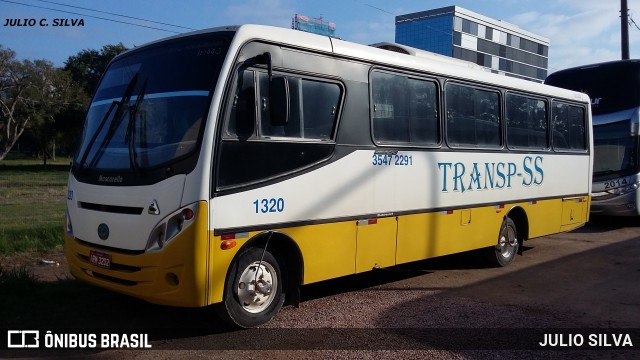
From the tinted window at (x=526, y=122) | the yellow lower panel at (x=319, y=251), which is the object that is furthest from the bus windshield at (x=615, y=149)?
the yellow lower panel at (x=319, y=251)

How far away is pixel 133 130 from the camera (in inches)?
216

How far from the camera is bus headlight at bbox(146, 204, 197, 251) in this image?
4984 mm

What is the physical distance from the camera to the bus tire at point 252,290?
5.40 metres

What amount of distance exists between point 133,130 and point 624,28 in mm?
24488

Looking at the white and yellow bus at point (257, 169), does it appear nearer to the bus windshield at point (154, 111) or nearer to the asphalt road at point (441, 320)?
the bus windshield at point (154, 111)

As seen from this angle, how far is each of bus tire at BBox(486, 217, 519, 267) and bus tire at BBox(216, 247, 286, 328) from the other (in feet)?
14.9

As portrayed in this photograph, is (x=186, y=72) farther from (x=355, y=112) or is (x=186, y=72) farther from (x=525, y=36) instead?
(x=525, y=36)

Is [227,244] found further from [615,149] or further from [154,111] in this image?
[615,149]

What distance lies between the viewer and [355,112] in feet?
21.5

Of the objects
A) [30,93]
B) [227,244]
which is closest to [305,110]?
[227,244]

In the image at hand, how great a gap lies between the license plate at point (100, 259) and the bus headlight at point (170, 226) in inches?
23.1

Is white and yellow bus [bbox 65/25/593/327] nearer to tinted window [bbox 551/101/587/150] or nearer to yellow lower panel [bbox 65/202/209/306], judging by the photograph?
yellow lower panel [bbox 65/202/209/306]

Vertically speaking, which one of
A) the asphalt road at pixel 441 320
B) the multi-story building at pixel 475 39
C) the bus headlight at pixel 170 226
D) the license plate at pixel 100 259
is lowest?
the asphalt road at pixel 441 320

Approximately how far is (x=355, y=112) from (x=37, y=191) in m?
18.4
